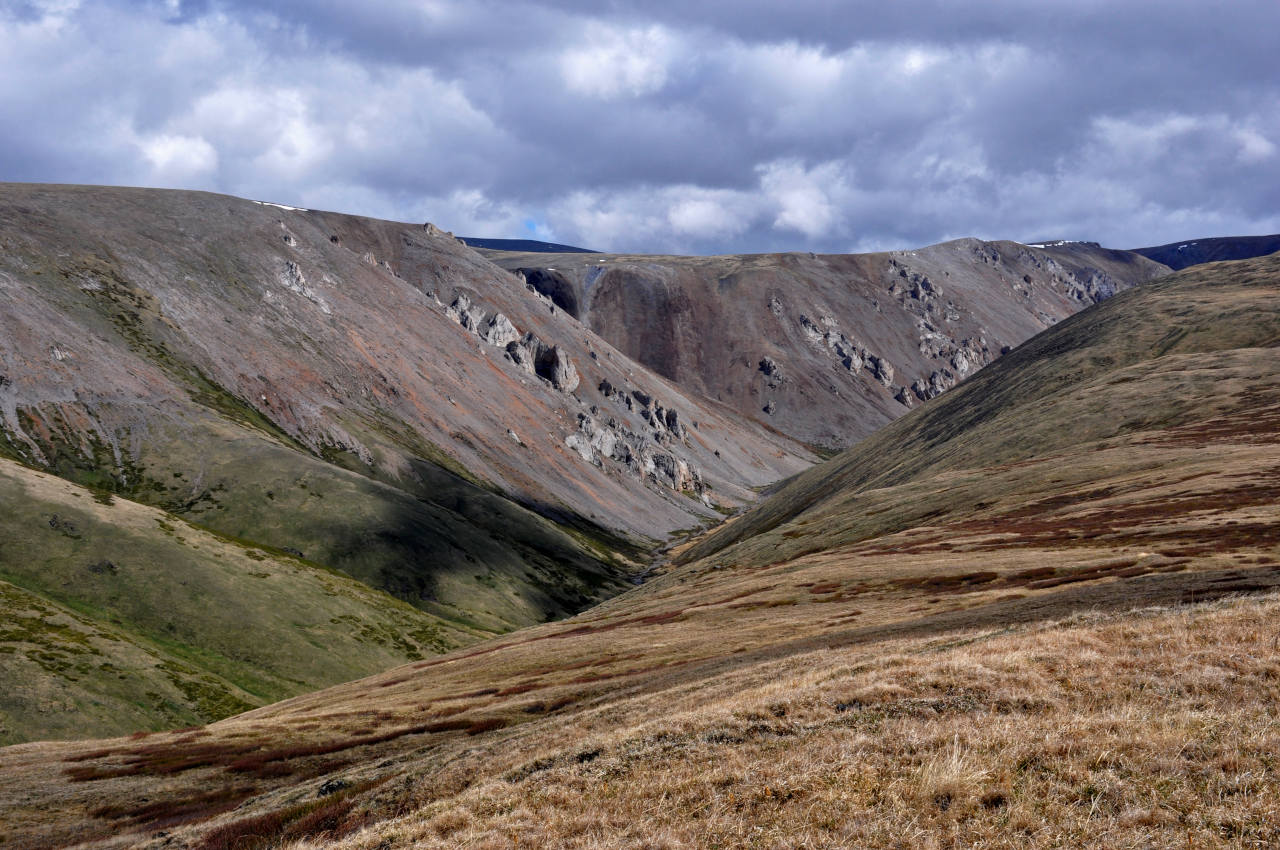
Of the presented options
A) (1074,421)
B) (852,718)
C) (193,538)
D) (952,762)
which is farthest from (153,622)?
(1074,421)

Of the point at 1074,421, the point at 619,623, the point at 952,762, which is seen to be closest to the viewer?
the point at 952,762

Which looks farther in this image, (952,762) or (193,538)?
→ (193,538)

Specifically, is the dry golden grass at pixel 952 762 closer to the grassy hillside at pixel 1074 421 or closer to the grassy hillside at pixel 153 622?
the grassy hillside at pixel 1074 421

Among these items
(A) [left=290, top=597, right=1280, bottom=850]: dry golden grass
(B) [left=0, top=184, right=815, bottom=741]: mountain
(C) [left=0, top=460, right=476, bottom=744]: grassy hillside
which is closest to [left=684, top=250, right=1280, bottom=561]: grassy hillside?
(B) [left=0, top=184, right=815, bottom=741]: mountain

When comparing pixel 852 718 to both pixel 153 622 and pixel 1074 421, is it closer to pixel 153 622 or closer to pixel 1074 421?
pixel 153 622

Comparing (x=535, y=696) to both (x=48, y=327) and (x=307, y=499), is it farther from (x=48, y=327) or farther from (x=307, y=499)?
(x=48, y=327)

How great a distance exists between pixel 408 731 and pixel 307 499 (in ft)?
413

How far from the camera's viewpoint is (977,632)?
33469 mm

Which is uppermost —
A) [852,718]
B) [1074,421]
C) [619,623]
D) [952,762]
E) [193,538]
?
[1074,421]

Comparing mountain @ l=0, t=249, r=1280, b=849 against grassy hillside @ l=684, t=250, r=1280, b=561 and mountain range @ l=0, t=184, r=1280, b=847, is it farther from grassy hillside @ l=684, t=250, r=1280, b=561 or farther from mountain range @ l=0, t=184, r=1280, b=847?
grassy hillside @ l=684, t=250, r=1280, b=561

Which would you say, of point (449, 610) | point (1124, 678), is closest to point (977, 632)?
point (1124, 678)

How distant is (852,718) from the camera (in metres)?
20.9

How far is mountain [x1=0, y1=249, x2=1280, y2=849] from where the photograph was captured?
1541cm

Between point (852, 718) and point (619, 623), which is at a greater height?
point (852, 718)
